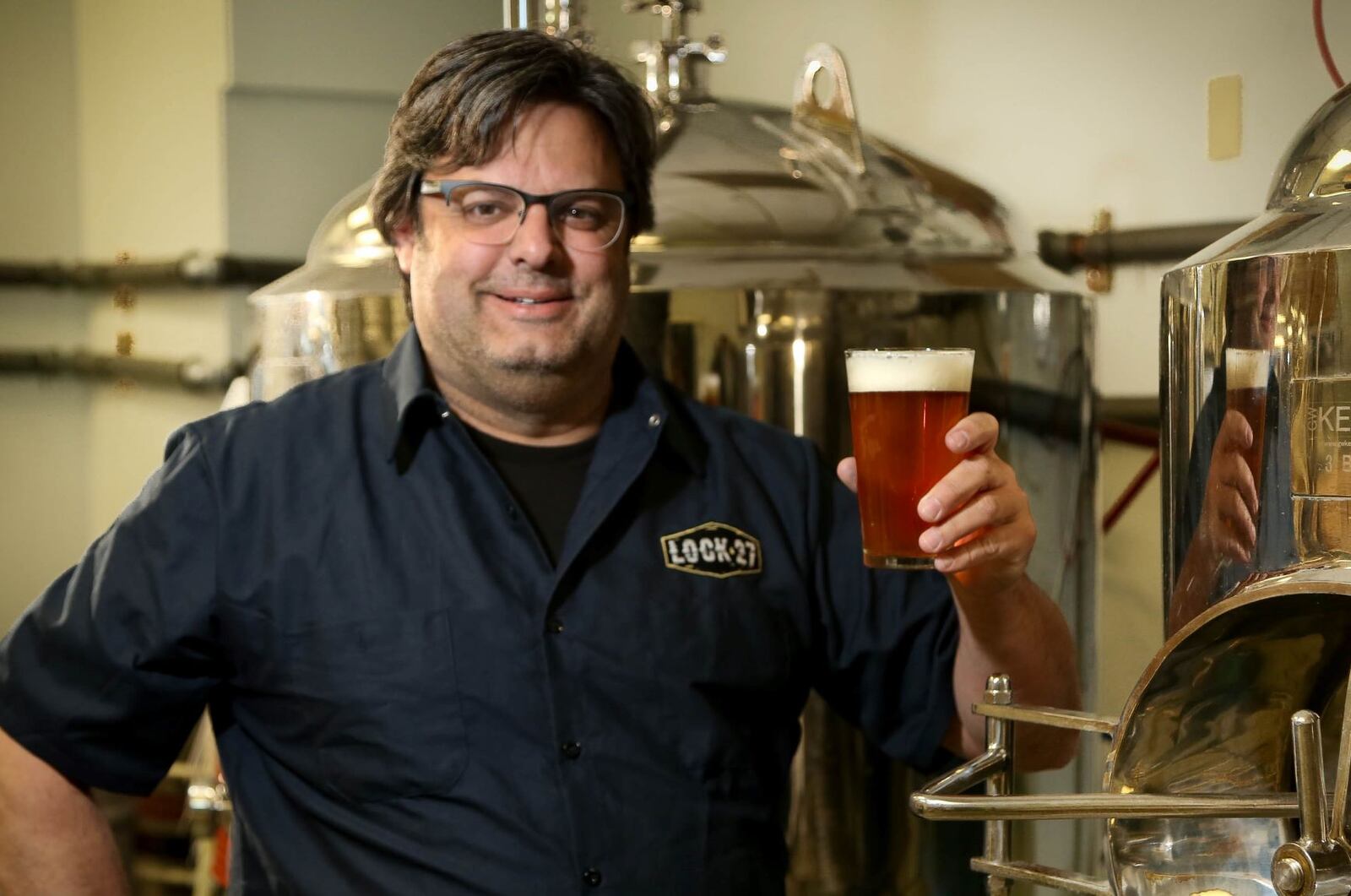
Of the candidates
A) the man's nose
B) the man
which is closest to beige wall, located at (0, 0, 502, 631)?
the man

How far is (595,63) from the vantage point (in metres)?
1.59

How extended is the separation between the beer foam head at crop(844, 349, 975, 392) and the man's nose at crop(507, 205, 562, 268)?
0.49 metres

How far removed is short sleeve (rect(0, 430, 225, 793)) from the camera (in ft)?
4.64

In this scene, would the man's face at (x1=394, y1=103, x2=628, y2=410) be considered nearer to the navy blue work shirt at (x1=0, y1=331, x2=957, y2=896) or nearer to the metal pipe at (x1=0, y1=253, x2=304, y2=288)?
the navy blue work shirt at (x1=0, y1=331, x2=957, y2=896)

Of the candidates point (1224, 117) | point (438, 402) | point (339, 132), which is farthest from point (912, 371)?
point (339, 132)

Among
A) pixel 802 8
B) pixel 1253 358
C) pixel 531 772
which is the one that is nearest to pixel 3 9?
pixel 802 8

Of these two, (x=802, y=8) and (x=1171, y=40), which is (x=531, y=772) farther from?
(x=802, y=8)

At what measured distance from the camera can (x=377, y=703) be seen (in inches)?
55.8

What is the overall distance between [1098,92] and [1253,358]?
5.85ft

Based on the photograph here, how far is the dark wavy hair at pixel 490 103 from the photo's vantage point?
150cm

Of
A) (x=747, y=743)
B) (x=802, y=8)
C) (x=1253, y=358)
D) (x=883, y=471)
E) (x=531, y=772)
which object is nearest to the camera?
(x=1253, y=358)

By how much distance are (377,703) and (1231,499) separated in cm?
87

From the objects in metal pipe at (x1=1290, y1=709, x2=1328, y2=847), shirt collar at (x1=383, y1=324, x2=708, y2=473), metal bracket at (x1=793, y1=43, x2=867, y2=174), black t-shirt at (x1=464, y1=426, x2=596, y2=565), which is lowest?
metal pipe at (x1=1290, y1=709, x2=1328, y2=847)

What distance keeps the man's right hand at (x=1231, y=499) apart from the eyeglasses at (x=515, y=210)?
2.67 ft
